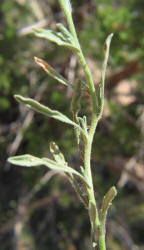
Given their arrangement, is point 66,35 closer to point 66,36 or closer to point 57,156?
point 66,36

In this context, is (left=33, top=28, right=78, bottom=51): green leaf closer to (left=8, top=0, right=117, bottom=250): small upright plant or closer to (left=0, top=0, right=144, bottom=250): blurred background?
(left=8, top=0, right=117, bottom=250): small upright plant

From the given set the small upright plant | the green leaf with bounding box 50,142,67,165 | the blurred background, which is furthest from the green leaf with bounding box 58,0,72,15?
the blurred background

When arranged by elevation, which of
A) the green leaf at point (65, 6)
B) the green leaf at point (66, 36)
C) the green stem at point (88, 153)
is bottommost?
the green stem at point (88, 153)

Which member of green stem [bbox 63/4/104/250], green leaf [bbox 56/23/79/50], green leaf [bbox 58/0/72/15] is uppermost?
green leaf [bbox 58/0/72/15]

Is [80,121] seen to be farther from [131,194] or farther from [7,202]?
[131,194]

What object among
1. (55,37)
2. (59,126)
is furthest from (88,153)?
(59,126)

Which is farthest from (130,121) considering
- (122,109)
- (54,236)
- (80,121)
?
(80,121)

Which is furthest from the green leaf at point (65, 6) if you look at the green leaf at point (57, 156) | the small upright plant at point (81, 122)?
the green leaf at point (57, 156)

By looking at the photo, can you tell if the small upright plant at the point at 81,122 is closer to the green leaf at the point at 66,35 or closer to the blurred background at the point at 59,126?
the green leaf at the point at 66,35
